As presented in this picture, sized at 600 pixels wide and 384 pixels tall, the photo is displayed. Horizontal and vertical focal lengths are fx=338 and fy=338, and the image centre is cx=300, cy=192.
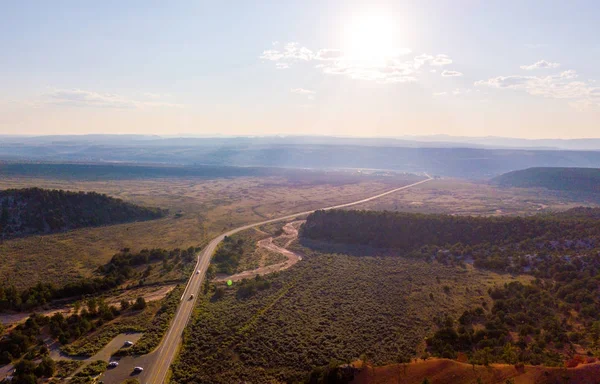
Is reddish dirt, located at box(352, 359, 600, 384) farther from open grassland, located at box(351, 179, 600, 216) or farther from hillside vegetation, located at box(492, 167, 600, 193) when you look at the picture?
hillside vegetation, located at box(492, 167, 600, 193)

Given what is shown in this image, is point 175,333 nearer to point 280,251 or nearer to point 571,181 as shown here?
point 280,251

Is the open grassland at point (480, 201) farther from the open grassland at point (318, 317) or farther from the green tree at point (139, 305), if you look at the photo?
the green tree at point (139, 305)

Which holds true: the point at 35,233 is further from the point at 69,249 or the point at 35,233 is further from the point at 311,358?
the point at 311,358

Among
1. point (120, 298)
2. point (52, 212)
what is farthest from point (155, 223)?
point (120, 298)

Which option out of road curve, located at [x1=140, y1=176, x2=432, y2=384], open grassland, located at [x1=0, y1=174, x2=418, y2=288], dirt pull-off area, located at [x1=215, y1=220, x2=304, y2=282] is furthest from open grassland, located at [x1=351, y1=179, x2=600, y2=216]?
road curve, located at [x1=140, y1=176, x2=432, y2=384]

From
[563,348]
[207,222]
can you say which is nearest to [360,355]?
[563,348]

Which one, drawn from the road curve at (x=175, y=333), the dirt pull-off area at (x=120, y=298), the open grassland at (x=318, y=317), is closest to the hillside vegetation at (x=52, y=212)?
the road curve at (x=175, y=333)
